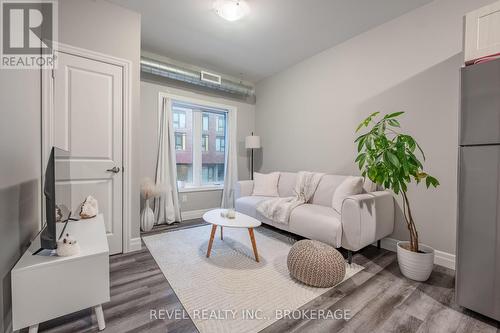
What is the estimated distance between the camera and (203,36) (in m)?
2.88

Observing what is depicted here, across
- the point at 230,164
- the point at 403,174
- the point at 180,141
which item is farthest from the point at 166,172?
the point at 403,174

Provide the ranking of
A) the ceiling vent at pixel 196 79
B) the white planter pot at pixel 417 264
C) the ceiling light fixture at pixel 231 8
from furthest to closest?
1. the ceiling vent at pixel 196 79
2. the ceiling light fixture at pixel 231 8
3. the white planter pot at pixel 417 264

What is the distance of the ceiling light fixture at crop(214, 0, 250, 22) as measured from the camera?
220 centimetres

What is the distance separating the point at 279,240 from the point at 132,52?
9.53 feet

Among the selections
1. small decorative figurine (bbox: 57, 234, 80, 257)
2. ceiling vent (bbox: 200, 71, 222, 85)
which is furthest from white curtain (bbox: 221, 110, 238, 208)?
small decorative figurine (bbox: 57, 234, 80, 257)

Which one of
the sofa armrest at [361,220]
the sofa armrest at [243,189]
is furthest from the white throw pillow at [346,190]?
the sofa armrest at [243,189]

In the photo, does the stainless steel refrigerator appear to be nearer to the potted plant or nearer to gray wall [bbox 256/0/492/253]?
the potted plant

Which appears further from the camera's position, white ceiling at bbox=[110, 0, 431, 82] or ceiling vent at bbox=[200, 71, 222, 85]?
ceiling vent at bbox=[200, 71, 222, 85]

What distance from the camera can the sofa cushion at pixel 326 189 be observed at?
2812 mm

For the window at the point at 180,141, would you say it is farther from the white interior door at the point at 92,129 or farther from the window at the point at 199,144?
the white interior door at the point at 92,129

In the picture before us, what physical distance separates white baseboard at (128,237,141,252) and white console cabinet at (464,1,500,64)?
3.44 m

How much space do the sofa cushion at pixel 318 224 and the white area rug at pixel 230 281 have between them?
31 cm

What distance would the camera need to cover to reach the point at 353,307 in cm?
153

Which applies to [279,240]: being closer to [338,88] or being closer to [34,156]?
[338,88]
